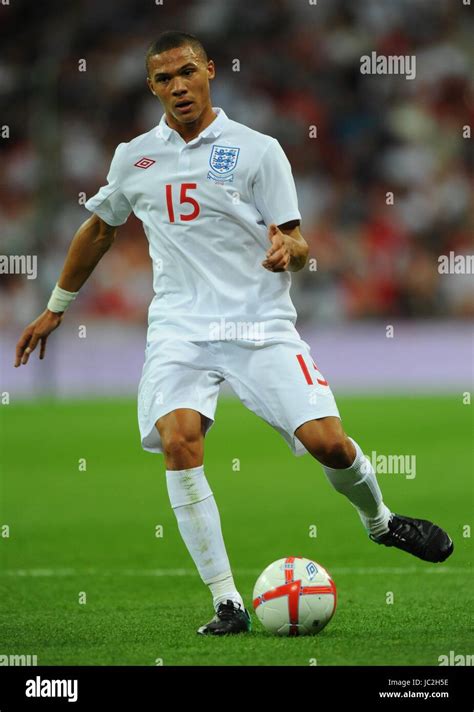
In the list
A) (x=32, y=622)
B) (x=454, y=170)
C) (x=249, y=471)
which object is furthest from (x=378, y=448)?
(x=454, y=170)

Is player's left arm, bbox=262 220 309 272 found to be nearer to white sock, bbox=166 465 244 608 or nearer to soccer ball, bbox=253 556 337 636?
white sock, bbox=166 465 244 608

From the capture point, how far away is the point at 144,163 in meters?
5.92

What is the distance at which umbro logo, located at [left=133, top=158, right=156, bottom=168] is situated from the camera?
5.90 metres

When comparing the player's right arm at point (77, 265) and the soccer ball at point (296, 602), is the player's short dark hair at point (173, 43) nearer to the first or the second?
the player's right arm at point (77, 265)

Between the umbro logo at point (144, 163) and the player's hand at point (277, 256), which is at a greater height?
the umbro logo at point (144, 163)

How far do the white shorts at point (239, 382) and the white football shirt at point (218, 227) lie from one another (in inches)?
2.7

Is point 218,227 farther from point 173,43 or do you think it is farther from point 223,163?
point 173,43

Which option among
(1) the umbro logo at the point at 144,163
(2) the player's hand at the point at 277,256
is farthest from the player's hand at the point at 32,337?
(2) the player's hand at the point at 277,256

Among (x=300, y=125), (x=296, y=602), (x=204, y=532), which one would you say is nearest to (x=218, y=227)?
(x=204, y=532)

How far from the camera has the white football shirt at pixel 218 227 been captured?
18.9 ft

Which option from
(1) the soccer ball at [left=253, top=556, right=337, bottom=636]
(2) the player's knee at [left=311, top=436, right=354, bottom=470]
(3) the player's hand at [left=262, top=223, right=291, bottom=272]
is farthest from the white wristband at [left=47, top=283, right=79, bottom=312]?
(1) the soccer ball at [left=253, top=556, right=337, bottom=636]

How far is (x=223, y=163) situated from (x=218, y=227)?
0.27m

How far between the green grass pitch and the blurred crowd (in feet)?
15.2

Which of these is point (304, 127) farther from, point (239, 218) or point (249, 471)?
point (239, 218)
